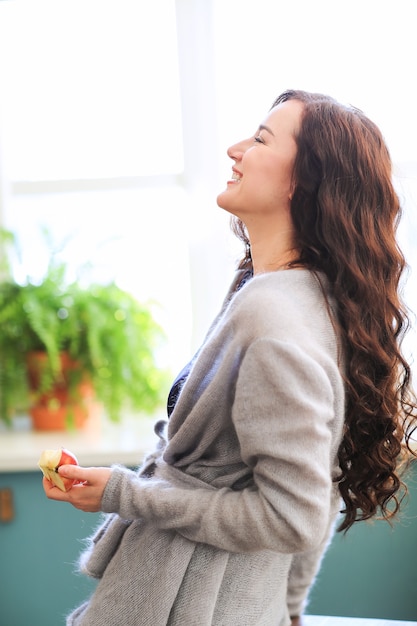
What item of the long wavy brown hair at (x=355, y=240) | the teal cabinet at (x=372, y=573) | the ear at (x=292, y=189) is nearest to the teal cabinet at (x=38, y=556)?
the teal cabinet at (x=372, y=573)

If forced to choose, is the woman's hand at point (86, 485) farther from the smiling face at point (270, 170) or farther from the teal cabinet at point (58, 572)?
the teal cabinet at point (58, 572)

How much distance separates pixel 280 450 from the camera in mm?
1071

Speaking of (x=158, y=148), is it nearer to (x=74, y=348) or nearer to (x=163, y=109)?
(x=163, y=109)

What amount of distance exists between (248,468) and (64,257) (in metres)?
1.41

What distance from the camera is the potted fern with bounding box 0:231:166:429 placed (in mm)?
2311

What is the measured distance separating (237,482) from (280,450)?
0.19m

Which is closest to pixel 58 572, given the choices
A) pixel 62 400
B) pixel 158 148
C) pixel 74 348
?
pixel 62 400

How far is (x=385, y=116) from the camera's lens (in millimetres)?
2211

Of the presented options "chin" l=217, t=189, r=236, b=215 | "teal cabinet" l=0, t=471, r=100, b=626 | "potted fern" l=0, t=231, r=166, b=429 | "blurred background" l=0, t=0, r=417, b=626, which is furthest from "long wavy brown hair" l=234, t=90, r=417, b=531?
"teal cabinet" l=0, t=471, r=100, b=626

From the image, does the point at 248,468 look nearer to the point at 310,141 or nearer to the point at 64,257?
the point at 310,141

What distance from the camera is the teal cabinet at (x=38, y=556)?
2.30 metres

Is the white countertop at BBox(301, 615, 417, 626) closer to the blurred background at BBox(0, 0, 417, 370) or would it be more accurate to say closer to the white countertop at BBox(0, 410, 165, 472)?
the white countertop at BBox(0, 410, 165, 472)

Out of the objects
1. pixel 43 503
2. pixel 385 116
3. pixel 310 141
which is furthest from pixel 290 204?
pixel 43 503

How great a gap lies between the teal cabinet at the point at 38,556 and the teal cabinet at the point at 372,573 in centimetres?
69
